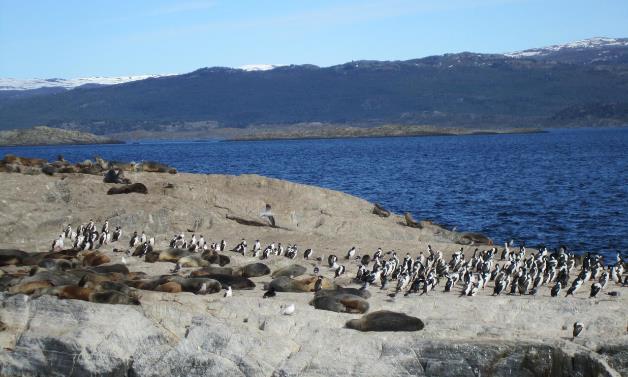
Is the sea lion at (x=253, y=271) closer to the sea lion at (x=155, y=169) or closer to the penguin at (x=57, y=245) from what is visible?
the penguin at (x=57, y=245)

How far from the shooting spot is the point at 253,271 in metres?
21.6

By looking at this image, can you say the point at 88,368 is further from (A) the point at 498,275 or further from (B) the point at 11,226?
(B) the point at 11,226

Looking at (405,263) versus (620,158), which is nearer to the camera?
(405,263)

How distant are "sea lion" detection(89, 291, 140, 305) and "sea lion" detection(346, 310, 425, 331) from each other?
4.24 metres

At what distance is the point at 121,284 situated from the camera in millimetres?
17484

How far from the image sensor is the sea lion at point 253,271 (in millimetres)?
21594

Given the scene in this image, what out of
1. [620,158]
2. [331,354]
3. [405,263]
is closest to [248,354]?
[331,354]

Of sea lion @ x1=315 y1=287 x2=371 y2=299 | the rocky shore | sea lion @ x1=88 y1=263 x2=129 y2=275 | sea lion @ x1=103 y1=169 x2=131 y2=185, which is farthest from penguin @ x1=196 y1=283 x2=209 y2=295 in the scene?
sea lion @ x1=103 y1=169 x2=131 y2=185

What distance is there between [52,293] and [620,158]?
291ft

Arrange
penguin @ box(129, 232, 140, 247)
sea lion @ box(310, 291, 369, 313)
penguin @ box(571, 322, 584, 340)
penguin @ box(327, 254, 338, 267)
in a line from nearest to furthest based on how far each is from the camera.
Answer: penguin @ box(571, 322, 584, 340) < sea lion @ box(310, 291, 369, 313) < penguin @ box(327, 254, 338, 267) < penguin @ box(129, 232, 140, 247)

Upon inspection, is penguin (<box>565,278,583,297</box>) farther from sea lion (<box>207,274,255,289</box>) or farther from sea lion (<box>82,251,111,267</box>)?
sea lion (<box>82,251,111,267</box>)

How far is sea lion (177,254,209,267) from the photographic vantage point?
22406 mm

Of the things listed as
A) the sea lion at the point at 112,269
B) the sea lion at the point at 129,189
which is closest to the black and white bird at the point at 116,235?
the sea lion at the point at 129,189

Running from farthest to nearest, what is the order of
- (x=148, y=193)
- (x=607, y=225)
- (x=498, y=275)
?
(x=607, y=225), (x=148, y=193), (x=498, y=275)
